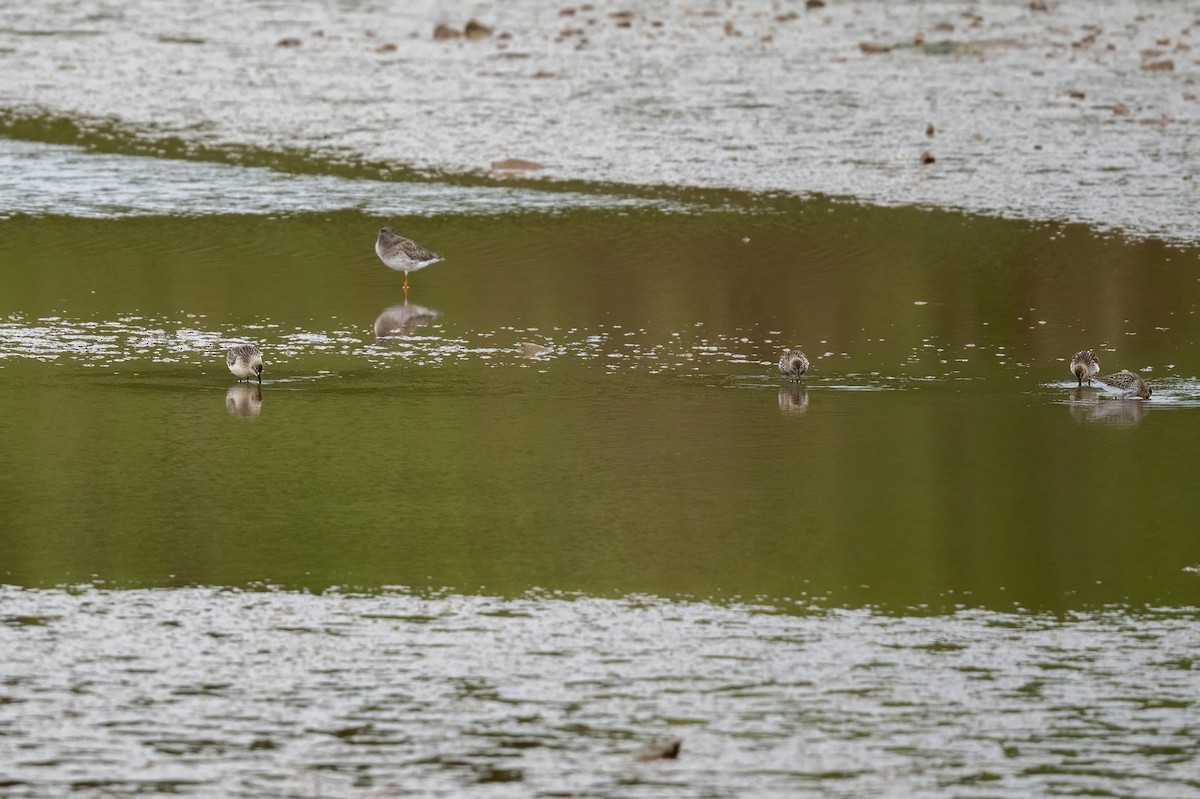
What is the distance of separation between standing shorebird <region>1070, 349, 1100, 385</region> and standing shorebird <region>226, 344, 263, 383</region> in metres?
4.85

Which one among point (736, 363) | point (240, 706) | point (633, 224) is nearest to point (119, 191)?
point (633, 224)

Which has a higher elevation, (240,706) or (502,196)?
(502,196)

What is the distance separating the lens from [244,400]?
37.7 ft

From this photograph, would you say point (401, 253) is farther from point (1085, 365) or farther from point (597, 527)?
point (597, 527)

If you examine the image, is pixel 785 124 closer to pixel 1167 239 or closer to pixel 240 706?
pixel 1167 239

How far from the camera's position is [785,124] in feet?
71.3

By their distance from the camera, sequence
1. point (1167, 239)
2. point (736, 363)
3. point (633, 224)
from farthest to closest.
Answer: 1. point (633, 224)
2. point (1167, 239)
3. point (736, 363)

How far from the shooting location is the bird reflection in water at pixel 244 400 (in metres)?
11.2

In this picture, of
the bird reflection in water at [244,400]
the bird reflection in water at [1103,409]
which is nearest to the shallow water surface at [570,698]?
the bird reflection in water at [244,400]

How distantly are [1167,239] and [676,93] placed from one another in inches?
331

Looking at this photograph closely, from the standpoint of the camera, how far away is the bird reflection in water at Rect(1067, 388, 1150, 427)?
1125 cm

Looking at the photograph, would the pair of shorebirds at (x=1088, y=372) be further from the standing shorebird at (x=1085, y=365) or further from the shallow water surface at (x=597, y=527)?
the shallow water surface at (x=597, y=527)

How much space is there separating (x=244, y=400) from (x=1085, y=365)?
495 centimetres

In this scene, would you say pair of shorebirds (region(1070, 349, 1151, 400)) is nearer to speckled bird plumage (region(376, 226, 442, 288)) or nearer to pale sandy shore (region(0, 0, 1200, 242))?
pale sandy shore (region(0, 0, 1200, 242))
